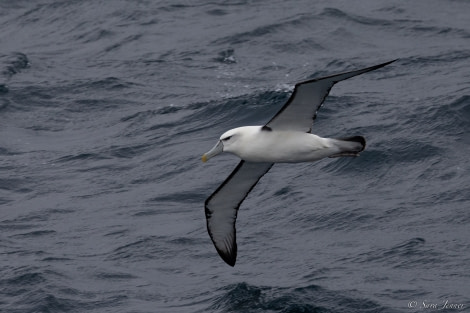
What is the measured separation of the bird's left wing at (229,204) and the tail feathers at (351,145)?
1720mm

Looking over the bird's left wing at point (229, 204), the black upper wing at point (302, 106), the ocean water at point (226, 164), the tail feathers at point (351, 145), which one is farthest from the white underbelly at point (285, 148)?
the ocean water at point (226, 164)

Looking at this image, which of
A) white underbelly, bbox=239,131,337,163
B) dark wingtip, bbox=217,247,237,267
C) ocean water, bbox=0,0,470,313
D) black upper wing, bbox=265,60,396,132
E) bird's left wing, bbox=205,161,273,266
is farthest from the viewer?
ocean water, bbox=0,0,470,313

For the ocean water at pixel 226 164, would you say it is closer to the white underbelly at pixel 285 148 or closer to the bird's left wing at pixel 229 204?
the bird's left wing at pixel 229 204

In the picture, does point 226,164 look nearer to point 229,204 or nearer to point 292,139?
point 229,204

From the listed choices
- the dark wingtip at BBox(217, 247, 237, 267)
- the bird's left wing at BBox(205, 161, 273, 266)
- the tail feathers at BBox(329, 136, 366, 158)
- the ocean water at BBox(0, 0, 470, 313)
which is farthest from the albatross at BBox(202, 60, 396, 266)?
the ocean water at BBox(0, 0, 470, 313)

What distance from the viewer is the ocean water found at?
1634 cm

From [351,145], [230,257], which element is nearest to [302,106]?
[351,145]

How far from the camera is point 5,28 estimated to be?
102ft

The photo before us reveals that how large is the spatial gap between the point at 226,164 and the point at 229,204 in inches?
190

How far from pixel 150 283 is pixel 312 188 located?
3481mm

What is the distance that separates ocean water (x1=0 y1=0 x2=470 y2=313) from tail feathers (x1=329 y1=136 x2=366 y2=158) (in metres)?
2.20

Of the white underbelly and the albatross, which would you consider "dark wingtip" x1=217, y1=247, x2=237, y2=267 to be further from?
the white underbelly

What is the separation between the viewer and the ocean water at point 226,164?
16.3 meters

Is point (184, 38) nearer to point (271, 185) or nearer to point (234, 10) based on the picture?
point (234, 10)
